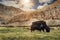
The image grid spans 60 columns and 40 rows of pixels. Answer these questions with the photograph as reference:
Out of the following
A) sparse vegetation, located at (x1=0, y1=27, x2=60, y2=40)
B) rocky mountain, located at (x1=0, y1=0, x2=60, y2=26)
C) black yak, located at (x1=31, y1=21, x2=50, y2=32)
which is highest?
rocky mountain, located at (x1=0, y1=0, x2=60, y2=26)

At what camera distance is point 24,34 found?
433 centimetres

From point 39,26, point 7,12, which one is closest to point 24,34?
point 39,26

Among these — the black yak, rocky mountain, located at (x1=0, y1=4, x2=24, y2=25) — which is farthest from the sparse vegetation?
rocky mountain, located at (x1=0, y1=4, x2=24, y2=25)

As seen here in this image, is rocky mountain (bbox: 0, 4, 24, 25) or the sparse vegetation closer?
the sparse vegetation

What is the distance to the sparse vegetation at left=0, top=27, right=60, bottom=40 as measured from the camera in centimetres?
429

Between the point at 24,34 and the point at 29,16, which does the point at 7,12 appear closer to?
the point at 29,16

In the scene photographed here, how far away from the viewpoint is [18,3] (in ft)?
14.8

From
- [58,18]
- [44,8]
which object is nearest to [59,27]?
[58,18]

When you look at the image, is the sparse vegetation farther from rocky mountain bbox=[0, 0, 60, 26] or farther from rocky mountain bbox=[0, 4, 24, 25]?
rocky mountain bbox=[0, 4, 24, 25]

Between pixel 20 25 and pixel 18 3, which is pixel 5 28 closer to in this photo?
pixel 20 25

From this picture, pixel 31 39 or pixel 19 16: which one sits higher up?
pixel 19 16

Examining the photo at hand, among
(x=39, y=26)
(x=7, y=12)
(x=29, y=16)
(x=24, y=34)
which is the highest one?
(x=7, y=12)

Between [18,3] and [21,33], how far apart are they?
66cm

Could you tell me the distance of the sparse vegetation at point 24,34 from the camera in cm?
429
